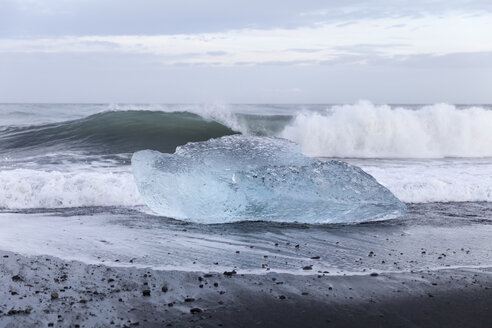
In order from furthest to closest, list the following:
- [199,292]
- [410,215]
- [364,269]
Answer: [410,215] → [364,269] → [199,292]

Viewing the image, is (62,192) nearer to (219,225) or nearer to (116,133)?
(219,225)

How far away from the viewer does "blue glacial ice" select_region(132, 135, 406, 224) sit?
698 centimetres

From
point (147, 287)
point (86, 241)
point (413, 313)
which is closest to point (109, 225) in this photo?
point (86, 241)

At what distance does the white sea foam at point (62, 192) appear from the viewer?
830cm

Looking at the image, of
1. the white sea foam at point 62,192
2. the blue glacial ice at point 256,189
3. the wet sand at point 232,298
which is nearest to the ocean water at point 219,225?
the white sea foam at point 62,192

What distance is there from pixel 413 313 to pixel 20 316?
2.77m

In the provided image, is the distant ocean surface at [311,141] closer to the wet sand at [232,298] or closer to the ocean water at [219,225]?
the ocean water at [219,225]

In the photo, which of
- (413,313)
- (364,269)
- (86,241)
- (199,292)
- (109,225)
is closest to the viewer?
(413,313)

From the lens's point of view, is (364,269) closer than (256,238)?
Yes

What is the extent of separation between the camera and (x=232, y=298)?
411cm

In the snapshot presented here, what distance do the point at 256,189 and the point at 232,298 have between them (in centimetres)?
296


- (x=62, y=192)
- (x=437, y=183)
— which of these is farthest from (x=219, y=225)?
(x=437, y=183)

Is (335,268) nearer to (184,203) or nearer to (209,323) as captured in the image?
(209,323)

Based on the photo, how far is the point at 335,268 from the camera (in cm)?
496
